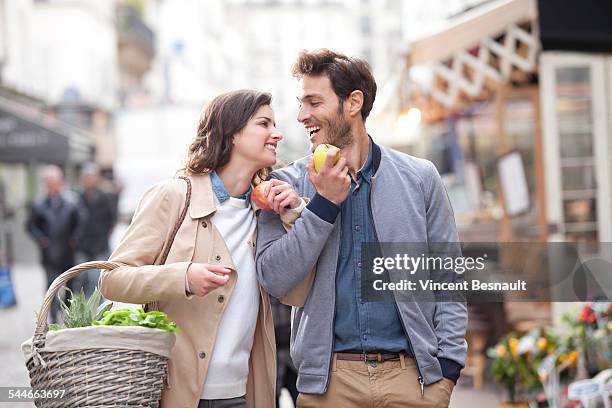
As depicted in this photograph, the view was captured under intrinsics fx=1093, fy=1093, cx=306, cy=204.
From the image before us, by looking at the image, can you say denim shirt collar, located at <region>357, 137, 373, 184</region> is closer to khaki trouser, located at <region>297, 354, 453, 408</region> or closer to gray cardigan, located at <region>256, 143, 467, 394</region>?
gray cardigan, located at <region>256, 143, 467, 394</region>

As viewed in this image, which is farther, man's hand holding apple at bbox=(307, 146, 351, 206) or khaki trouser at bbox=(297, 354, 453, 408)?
khaki trouser at bbox=(297, 354, 453, 408)

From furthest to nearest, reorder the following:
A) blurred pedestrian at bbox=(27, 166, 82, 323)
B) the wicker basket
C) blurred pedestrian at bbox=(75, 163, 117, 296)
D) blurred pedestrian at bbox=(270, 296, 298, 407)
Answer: blurred pedestrian at bbox=(75, 163, 117, 296) < blurred pedestrian at bbox=(27, 166, 82, 323) < blurred pedestrian at bbox=(270, 296, 298, 407) < the wicker basket

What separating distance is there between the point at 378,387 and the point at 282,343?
2.12 metres

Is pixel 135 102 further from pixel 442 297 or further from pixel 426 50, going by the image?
pixel 442 297

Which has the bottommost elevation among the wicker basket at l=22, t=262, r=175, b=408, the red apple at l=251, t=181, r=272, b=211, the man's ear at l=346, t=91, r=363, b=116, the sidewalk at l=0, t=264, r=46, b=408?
the sidewalk at l=0, t=264, r=46, b=408

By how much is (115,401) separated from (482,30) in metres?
7.15

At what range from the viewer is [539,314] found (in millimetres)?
9516

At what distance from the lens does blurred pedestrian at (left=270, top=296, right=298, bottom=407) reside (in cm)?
550

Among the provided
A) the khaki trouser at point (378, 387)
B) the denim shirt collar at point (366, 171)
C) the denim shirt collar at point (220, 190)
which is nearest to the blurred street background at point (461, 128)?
the denim shirt collar at point (220, 190)

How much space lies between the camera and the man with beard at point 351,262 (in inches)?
136

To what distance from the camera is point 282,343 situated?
559 cm

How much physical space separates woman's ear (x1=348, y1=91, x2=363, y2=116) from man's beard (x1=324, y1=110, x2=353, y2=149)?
0.05m

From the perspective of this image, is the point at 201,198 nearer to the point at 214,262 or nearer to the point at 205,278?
the point at 214,262

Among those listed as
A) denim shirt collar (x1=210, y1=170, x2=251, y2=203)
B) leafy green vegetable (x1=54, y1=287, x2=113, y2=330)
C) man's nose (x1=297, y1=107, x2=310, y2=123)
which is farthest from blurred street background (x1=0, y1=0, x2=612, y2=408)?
leafy green vegetable (x1=54, y1=287, x2=113, y2=330)
